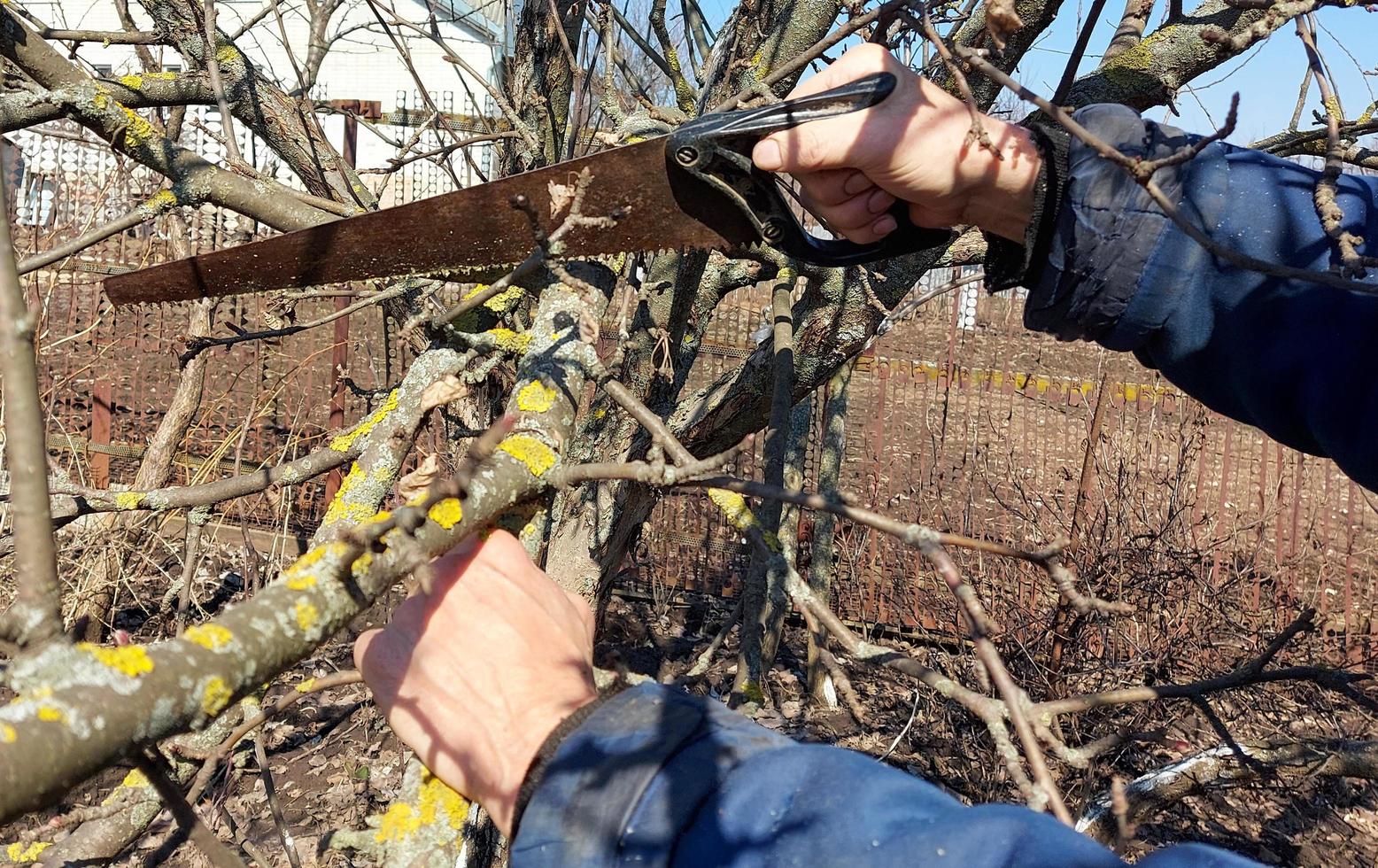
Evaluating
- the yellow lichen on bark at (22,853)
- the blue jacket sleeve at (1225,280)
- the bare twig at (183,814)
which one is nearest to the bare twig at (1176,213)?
the blue jacket sleeve at (1225,280)

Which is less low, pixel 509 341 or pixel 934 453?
pixel 509 341

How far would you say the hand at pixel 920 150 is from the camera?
1.71m

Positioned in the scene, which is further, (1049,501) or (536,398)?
(1049,501)

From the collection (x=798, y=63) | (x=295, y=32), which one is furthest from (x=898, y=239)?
(x=295, y=32)

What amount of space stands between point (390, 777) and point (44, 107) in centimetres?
388

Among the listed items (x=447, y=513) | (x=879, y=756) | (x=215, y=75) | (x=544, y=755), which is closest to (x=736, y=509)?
(x=447, y=513)

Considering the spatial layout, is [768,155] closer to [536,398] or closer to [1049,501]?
[536,398]

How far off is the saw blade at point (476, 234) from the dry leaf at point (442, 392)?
0.38 metres

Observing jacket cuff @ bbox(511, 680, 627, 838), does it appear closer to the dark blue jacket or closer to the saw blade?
the dark blue jacket

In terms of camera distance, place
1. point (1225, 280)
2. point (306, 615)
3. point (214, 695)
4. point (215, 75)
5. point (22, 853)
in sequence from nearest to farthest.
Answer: point (214, 695) < point (306, 615) < point (1225, 280) < point (22, 853) < point (215, 75)

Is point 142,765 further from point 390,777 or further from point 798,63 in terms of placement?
point 390,777

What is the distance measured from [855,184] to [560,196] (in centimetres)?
59

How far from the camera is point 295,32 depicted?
1905cm

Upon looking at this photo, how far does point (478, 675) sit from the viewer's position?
140 centimetres
